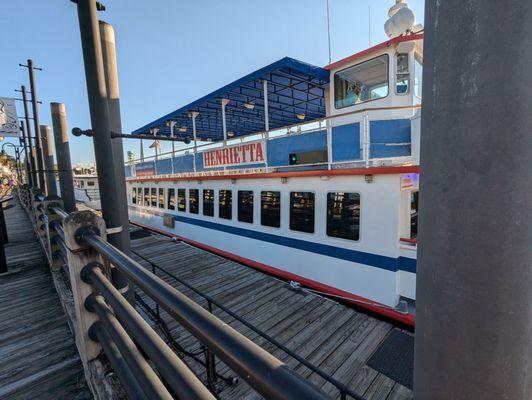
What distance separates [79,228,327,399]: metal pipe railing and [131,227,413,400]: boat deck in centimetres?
259

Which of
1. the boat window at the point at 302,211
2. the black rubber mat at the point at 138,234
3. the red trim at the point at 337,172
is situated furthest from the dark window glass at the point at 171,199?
the boat window at the point at 302,211

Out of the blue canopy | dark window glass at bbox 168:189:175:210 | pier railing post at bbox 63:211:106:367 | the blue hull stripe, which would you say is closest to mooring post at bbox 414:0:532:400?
pier railing post at bbox 63:211:106:367

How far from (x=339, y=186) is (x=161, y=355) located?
16.7 feet

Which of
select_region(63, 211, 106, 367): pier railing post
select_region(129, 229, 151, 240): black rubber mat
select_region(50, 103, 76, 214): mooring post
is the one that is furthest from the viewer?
select_region(129, 229, 151, 240): black rubber mat

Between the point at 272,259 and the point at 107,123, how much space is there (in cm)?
572

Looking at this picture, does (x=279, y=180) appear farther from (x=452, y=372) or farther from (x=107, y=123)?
(x=452, y=372)

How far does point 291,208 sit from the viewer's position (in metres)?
6.77

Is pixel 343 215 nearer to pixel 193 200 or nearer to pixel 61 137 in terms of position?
pixel 61 137

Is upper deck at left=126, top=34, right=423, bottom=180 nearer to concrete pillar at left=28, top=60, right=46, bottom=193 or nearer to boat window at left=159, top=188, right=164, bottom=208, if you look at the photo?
boat window at left=159, top=188, right=164, bottom=208

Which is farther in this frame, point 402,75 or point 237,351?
point 402,75

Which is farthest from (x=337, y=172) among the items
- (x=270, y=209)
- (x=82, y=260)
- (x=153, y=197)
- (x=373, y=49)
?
(x=153, y=197)

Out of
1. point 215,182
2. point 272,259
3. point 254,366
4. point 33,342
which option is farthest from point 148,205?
point 254,366

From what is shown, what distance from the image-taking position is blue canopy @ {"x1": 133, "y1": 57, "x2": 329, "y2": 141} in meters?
7.53

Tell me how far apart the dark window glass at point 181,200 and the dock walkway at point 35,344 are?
20.6 feet
